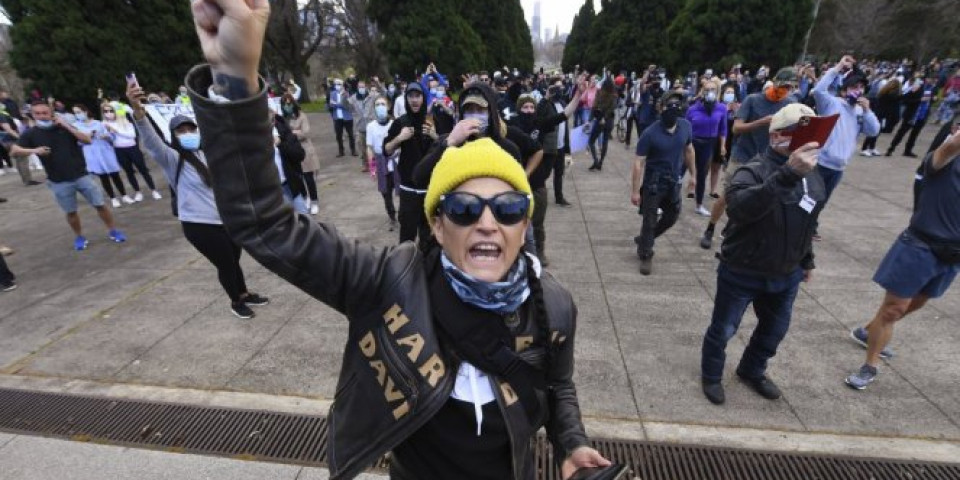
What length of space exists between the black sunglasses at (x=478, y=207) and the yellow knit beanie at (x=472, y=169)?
40 millimetres

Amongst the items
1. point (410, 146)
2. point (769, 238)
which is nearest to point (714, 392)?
point (769, 238)

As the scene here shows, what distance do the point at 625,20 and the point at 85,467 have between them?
145 ft

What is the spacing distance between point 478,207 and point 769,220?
2.48 m

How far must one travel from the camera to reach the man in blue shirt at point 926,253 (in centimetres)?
317

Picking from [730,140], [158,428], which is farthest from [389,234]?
[730,140]

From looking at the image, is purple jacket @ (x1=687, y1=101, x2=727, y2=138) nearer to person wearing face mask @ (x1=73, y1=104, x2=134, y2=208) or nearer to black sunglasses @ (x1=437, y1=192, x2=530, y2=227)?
black sunglasses @ (x1=437, y1=192, x2=530, y2=227)

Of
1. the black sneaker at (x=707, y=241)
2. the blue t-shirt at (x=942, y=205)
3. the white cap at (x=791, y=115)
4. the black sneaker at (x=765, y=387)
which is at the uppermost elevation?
the white cap at (x=791, y=115)

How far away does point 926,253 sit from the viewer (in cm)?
328

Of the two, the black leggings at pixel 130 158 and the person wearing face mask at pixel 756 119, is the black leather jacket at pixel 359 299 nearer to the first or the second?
the person wearing face mask at pixel 756 119

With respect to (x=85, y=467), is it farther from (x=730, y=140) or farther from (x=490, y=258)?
(x=730, y=140)

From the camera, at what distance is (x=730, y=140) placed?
10812 mm

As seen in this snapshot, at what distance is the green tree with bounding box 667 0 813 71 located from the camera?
2789 cm

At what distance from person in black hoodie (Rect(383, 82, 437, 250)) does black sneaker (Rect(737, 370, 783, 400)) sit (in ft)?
10.6

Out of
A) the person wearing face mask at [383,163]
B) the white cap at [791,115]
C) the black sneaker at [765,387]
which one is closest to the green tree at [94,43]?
the person wearing face mask at [383,163]
